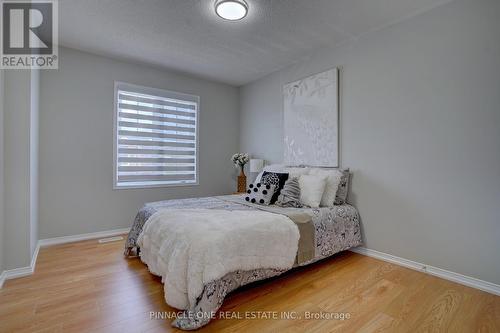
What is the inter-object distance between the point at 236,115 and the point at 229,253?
3683mm

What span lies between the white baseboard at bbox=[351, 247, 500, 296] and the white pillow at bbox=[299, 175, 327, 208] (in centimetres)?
92

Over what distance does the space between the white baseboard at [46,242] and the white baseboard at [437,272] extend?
3.51 m

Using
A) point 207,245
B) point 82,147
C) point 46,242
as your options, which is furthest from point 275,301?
point 82,147

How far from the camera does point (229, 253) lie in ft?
5.87

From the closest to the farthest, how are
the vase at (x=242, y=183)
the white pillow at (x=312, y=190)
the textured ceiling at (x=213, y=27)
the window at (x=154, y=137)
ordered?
the textured ceiling at (x=213, y=27), the white pillow at (x=312, y=190), the window at (x=154, y=137), the vase at (x=242, y=183)

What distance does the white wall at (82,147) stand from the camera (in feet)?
10.5

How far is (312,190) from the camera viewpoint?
2859mm

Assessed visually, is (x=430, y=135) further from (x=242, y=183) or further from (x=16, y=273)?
(x=16, y=273)

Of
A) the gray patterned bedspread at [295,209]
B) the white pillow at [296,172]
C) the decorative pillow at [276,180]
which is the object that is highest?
the white pillow at [296,172]

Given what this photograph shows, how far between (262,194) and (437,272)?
1952 millimetres

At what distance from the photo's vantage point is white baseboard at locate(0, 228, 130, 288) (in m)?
2.23

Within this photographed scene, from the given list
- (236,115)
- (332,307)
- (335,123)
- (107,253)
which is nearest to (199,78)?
(236,115)

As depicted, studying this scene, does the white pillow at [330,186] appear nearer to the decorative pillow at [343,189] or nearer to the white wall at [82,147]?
the decorative pillow at [343,189]

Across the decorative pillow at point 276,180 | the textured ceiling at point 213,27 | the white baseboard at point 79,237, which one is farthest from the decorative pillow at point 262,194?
the white baseboard at point 79,237
